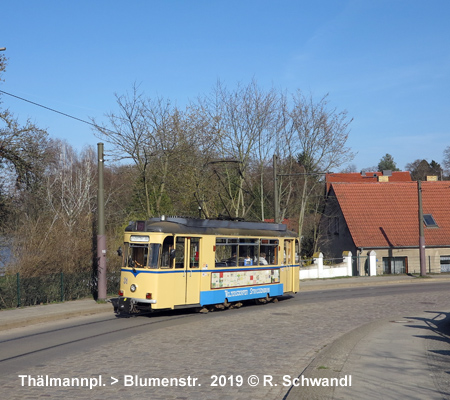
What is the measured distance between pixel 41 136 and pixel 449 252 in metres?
34.1

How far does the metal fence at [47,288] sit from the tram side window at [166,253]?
563 centimetres

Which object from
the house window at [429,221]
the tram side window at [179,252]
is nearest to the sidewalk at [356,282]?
the house window at [429,221]

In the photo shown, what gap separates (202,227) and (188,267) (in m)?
1.40

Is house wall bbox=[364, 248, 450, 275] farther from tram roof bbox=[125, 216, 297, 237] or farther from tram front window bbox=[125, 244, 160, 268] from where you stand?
tram front window bbox=[125, 244, 160, 268]

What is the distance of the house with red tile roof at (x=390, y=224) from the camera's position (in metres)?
43.5

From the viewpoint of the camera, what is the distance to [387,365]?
982cm

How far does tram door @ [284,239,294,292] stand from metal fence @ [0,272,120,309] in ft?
23.6

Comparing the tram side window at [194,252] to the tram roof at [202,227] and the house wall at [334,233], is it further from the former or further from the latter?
the house wall at [334,233]

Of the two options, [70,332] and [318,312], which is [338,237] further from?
[70,332]

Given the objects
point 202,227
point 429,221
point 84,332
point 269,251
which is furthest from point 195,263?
point 429,221

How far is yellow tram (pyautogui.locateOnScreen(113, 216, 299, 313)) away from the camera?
1673 centimetres

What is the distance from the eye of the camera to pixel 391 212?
154ft

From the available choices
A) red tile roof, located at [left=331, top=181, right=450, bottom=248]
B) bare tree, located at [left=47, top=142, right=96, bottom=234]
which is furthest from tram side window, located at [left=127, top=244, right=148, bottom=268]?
red tile roof, located at [left=331, top=181, right=450, bottom=248]

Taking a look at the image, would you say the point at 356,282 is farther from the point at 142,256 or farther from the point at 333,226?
the point at 142,256
